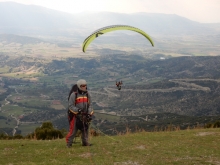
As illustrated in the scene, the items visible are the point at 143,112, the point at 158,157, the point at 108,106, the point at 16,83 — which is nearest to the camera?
the point at 158,157

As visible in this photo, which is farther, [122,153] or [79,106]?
[79,106]

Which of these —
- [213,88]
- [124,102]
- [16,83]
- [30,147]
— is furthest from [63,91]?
[30,147]

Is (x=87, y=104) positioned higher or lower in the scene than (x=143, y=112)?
higher

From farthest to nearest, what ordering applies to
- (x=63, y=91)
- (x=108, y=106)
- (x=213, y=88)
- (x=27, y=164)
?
(x=63, y=91) < (x=108, y=106) < (x=213, y=88) < (x=27, y=164)

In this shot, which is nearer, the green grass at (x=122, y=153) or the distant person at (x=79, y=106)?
the green grass at (x=122, y=153)

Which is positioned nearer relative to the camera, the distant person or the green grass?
the green grass

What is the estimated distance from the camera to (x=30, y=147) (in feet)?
45.3

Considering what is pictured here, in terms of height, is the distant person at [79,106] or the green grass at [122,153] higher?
the distant person at [79,106]

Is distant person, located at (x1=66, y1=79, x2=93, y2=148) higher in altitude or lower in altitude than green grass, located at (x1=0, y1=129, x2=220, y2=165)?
higher

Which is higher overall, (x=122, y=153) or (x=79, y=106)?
(x=79, y=106)

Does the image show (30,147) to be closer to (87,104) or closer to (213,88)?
(87,104)

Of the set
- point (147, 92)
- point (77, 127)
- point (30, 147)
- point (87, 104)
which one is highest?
point (87, 104)

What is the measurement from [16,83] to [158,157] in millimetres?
200165

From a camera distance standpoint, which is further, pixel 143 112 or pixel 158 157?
pixel 143 112
